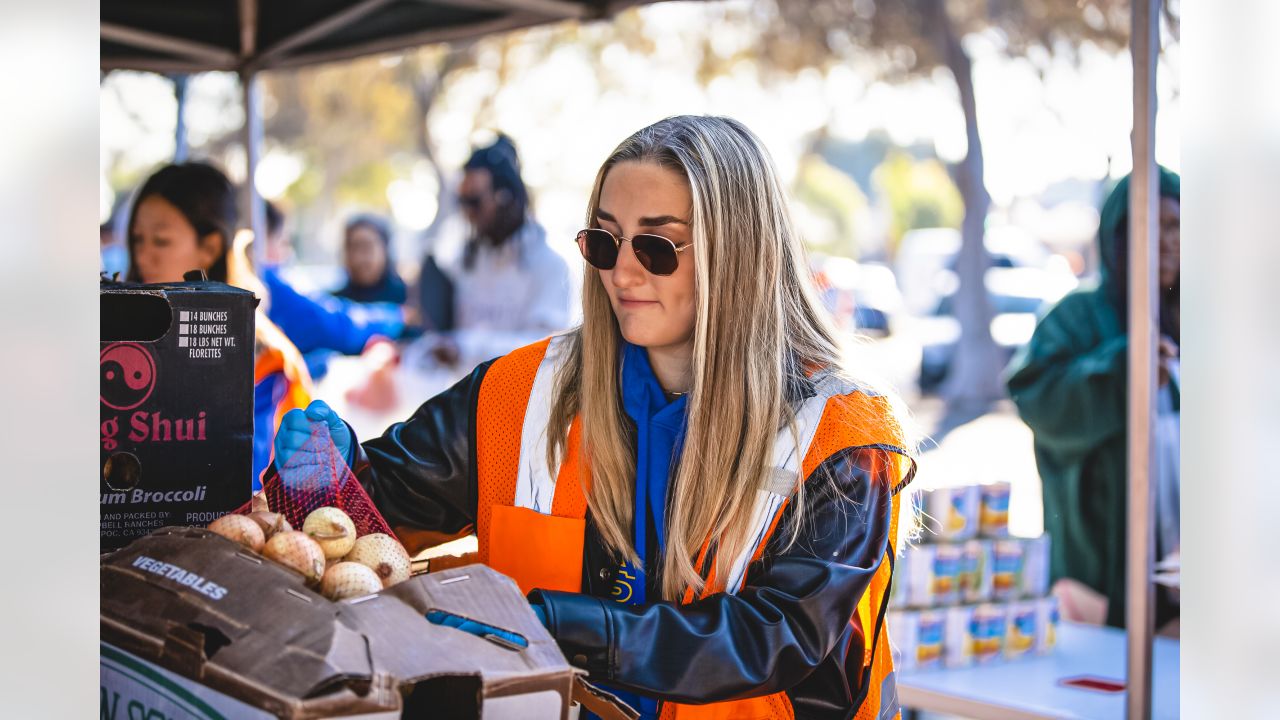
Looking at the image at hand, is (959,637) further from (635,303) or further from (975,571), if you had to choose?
(635,303)

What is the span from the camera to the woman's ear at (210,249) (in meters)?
3.57

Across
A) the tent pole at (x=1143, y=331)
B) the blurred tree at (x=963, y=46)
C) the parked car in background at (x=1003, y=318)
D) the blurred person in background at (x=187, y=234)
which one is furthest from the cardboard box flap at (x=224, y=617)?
the parked car in background at (x=1003, y=318)

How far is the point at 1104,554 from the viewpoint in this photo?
4.37 metres

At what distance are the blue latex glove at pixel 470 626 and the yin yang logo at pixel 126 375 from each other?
613 millimetres

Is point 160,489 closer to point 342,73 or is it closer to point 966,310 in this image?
point 966,310

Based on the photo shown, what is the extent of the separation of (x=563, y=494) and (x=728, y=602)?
0.43 meters

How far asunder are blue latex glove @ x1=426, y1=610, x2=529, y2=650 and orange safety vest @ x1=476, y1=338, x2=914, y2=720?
0.51 meters

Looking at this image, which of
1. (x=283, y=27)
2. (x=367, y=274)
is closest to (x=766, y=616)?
(x=283, y=27)

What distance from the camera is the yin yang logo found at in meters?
1.69

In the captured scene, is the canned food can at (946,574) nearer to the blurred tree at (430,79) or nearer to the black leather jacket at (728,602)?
the black leather jacket at (728,602)

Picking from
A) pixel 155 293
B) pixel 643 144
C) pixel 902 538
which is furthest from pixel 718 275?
pixel 155 293

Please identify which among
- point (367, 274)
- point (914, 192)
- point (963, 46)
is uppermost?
point (914, 192)

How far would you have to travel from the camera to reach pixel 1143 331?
3.29m

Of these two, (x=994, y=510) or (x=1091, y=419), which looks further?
(x=1091, y=419)
